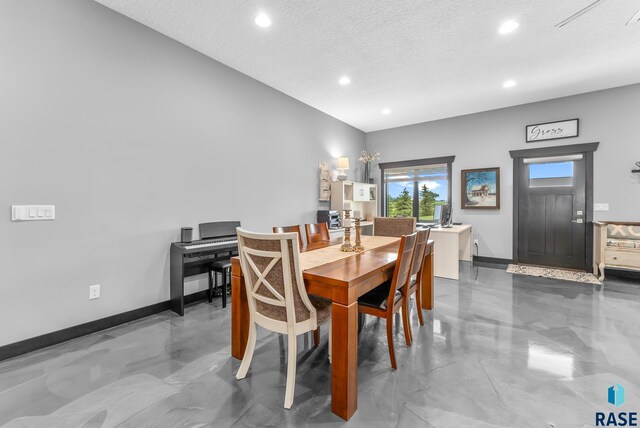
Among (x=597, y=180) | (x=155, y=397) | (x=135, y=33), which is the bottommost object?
(x=155, y=397)

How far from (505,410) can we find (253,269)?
1679 millimetres

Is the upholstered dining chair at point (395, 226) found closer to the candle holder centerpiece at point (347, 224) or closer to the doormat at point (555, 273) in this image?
the candle holder centerpiece at point (347, 224)

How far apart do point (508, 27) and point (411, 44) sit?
0.95 m

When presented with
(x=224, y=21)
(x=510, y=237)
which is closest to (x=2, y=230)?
(x=224, y=21)

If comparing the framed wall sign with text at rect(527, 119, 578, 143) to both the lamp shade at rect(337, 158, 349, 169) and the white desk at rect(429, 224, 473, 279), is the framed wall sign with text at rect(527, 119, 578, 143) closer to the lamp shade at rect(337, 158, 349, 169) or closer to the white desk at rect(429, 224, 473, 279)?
the white desk at rect(429, 224, 473, 279)

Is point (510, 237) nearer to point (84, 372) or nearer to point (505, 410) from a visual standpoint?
point (505, 410)

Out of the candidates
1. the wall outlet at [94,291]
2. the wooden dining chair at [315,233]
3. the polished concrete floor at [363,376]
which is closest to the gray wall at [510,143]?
the polished concrete floor at [363,376]

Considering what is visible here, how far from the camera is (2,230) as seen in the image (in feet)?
6.93

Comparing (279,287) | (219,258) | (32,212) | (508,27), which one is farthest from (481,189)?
(32,212)

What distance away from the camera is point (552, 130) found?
4.84 m

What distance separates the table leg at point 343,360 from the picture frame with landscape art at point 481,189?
498 centimetres

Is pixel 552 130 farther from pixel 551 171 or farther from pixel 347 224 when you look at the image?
pixel 347 224

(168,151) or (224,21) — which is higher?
(224,21)

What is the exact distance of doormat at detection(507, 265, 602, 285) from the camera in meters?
4.23
